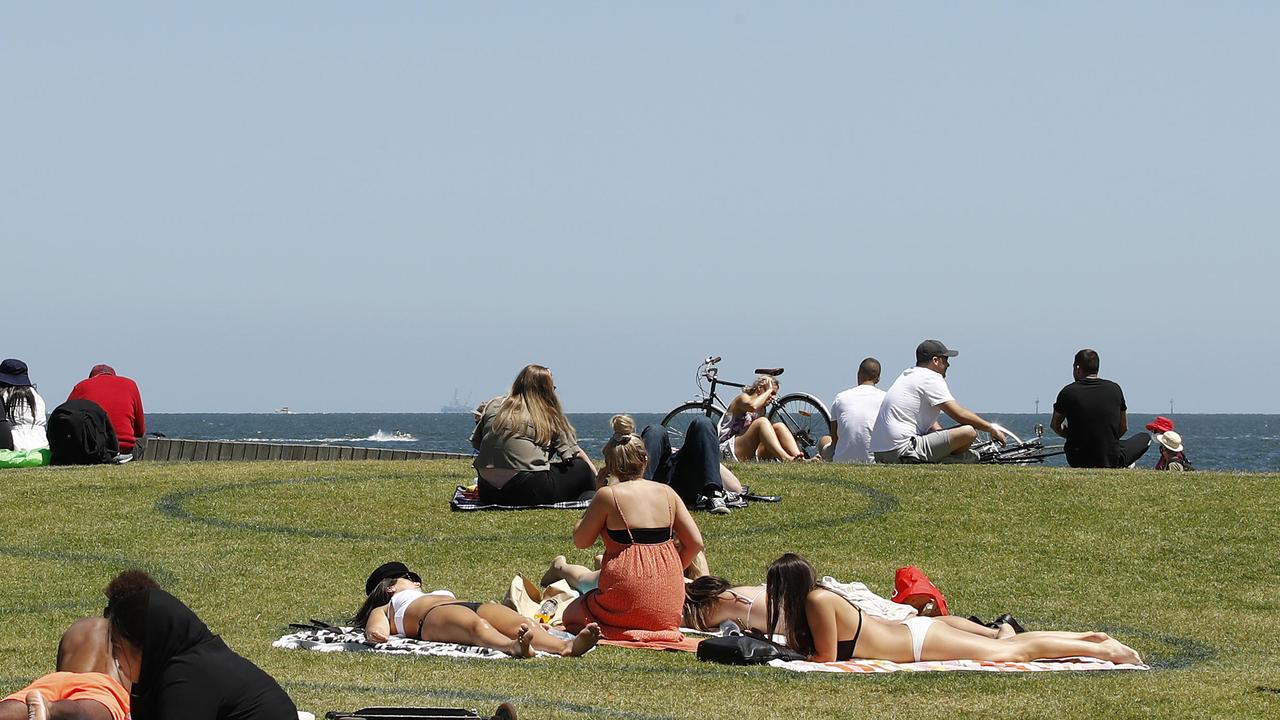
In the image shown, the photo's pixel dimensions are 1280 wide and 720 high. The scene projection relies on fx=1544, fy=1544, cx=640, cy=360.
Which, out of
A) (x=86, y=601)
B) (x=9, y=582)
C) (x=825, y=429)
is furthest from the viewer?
(x=825, y=429)

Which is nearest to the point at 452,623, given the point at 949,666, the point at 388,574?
the point at 388,574

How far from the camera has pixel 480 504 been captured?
15648 millimetres

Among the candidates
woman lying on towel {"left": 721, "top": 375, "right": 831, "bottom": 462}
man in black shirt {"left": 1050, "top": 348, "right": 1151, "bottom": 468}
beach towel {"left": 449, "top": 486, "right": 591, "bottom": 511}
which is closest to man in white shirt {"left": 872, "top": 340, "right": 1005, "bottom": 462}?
man in black shirt {"left": 1050, "top": 348, "right": 1151, "bottom": 468}

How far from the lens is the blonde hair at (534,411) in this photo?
15133mm

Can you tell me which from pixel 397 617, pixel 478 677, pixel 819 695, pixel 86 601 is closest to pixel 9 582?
pixel 86 601

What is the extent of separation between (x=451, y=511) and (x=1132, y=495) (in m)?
6.99

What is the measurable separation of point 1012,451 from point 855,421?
188 cm

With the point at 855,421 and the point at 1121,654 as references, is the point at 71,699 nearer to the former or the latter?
the point at 1121,654

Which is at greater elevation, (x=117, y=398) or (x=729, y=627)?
(x=117, y=398)

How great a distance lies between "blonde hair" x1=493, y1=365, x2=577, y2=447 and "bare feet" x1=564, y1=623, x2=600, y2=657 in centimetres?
571

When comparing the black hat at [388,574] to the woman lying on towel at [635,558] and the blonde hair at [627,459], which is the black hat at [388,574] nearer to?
the woman lying on towel at [635,558]

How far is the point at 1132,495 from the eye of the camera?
15906mm

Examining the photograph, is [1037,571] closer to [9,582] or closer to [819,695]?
[819,695]

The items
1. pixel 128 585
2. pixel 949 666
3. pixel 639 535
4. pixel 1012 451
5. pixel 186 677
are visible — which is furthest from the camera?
pixel 1012 451
